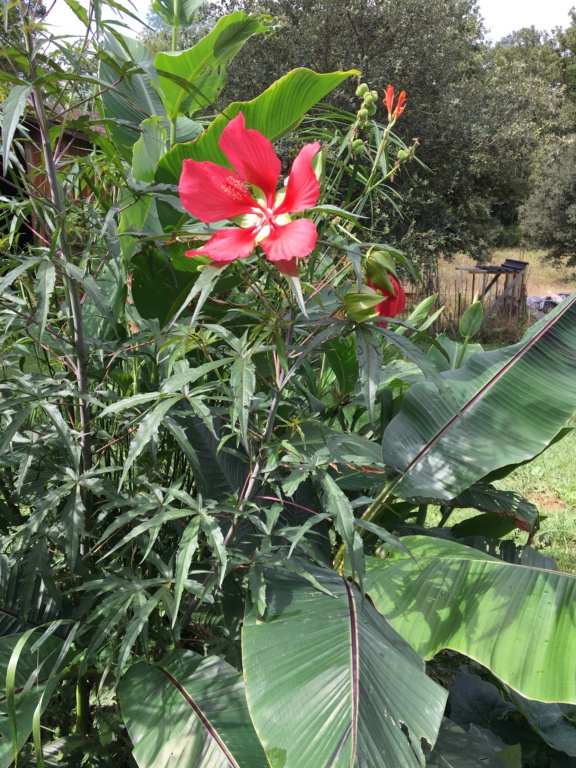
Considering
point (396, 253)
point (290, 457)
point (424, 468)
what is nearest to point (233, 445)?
point (424, 468)

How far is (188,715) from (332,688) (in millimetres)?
266

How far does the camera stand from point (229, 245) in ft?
2.94

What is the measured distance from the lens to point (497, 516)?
83.1 inches

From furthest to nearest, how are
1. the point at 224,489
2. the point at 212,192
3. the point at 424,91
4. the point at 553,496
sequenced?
the point at 424,91
the point at 553,496
the point at 224,489
the point at 212,192

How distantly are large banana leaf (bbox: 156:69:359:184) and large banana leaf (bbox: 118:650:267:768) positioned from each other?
122 cm

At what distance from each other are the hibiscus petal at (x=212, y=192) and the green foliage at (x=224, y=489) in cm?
2

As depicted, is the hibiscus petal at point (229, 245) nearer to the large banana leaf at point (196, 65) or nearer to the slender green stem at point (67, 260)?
the slender green stem at point (67, 260)

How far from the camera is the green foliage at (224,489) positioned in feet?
3.40

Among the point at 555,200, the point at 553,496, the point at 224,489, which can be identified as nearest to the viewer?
the point at 224,489

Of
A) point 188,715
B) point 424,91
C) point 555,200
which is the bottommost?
point 188,715

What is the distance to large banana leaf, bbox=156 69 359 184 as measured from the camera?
5.75 feet

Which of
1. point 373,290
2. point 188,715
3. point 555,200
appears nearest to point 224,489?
point 188,715

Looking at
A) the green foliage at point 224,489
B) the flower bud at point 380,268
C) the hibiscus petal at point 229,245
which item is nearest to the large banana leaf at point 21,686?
the green foliage at point 224,489

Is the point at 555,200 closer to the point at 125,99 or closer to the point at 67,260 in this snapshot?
the point at 125,99
